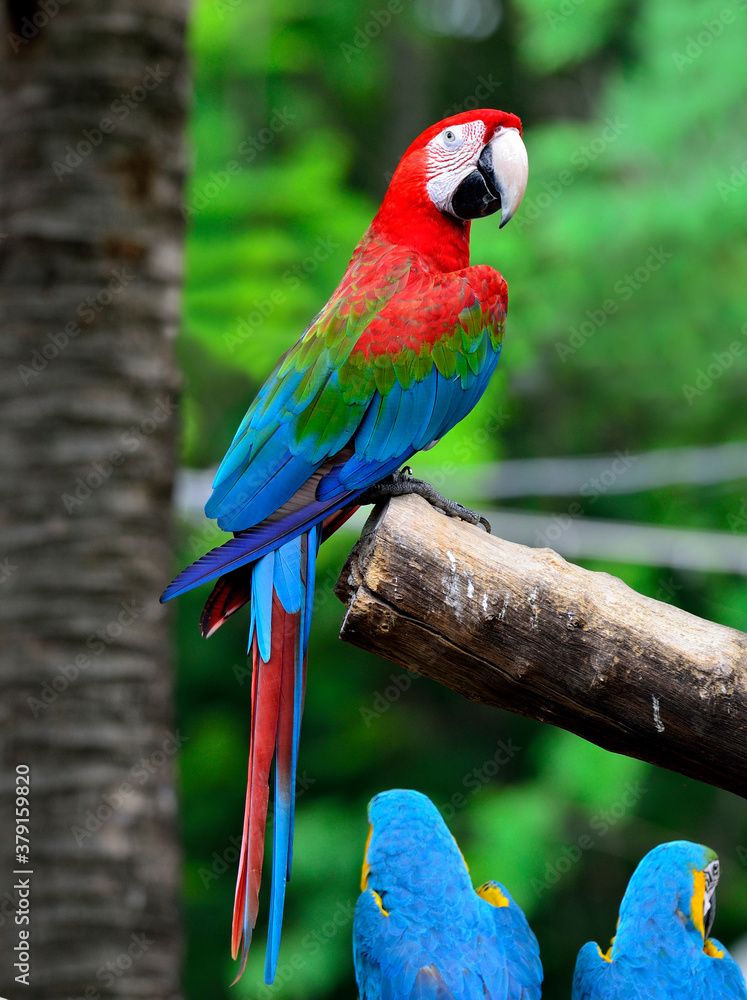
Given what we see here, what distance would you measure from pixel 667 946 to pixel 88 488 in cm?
128

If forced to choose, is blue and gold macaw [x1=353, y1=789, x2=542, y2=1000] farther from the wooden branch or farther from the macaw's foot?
the macaw's foot

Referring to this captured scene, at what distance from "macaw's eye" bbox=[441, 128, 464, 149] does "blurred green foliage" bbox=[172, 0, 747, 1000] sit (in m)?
1.74

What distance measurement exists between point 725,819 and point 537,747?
43.2 inches

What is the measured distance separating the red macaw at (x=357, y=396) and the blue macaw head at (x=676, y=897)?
1.31 feet

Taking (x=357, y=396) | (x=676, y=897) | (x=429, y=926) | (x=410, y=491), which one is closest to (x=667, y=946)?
(x=676, y=897)

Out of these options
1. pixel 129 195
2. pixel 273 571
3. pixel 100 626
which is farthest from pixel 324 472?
pixel 129 195

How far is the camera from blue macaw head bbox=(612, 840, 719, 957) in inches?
34.5

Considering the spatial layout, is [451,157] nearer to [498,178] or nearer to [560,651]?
[498,178]

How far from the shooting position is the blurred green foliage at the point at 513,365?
3781 millimetres

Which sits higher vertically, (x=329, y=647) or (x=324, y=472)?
(x=324, y=472)

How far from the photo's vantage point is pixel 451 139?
4.73 feet

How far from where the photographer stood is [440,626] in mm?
1127

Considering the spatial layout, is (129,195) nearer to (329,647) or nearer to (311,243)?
(311,243)

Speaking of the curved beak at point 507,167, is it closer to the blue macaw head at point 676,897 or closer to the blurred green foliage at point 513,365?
the blue macaw head at point 676,897
